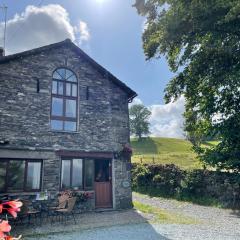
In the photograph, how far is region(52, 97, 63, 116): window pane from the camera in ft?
54.3

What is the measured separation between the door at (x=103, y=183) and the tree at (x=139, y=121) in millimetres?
60019

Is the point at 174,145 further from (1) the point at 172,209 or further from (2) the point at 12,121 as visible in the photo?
(2) the point at 12,121

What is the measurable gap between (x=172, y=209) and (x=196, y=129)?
5372 millimetres

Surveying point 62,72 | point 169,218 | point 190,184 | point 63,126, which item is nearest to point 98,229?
point 169,218

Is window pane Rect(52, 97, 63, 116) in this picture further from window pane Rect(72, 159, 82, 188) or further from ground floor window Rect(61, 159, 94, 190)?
window pane Rect(72, 159, 82, 188)

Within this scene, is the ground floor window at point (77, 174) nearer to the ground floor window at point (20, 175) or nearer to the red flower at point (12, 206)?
the ground floor window at point (20, 175)

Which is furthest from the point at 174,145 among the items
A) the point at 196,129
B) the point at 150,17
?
the point at 150,17

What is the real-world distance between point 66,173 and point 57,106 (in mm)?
3550

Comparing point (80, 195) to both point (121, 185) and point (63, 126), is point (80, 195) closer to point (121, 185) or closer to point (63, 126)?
point (121, 185)

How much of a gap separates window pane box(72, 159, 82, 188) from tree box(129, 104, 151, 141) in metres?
61.1

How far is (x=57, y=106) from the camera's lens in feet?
54.8

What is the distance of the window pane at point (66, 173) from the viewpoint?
16.1 m

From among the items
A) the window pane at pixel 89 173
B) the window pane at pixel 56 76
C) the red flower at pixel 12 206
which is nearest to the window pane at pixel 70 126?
the window pane at pixel 89 173

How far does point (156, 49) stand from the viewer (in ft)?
57.3
